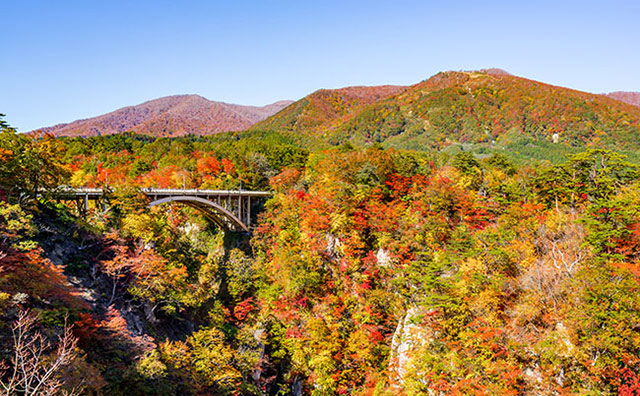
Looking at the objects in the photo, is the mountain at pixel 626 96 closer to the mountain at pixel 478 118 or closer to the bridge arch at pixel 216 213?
the mountain at pixel 478 118

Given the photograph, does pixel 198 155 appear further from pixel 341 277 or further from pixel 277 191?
pixel 341 277

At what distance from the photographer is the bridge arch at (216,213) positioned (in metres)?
29.5

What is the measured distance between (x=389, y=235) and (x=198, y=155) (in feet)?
104

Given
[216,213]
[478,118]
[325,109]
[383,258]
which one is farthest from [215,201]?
[325,109]

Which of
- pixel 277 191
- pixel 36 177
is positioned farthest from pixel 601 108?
pixel 36 177

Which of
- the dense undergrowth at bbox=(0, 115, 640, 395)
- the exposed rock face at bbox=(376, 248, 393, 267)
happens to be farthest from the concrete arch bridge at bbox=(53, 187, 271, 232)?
the exposed rock face at bbox=(376, 248, 393, 267)

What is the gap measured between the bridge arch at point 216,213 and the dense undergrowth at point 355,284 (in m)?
1.83

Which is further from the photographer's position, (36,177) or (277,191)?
(277,191)

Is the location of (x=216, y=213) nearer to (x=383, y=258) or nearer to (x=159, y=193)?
(x=159, y=193)

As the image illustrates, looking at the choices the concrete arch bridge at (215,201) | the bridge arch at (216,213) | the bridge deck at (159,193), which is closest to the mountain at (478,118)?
the concrete arch bridge at (215,201)

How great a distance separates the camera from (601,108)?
64312 millimetres

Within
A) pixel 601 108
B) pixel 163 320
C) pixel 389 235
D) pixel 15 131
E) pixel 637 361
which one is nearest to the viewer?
pixel 637 361

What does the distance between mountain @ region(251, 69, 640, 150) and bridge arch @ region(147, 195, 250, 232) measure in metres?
46.7

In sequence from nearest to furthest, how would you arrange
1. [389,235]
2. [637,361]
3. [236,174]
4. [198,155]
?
[637,361] → [389,235] → [236,174] → [198,155]
